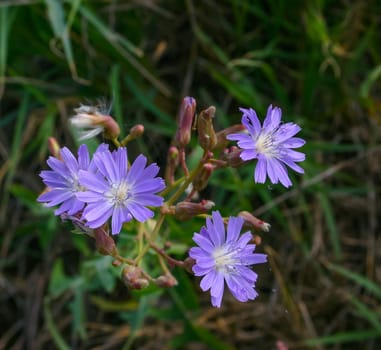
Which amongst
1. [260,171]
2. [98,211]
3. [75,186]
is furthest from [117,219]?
[260,171]

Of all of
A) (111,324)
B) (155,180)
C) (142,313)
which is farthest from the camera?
(111,324)

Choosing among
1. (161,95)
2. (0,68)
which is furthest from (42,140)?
(161,95)

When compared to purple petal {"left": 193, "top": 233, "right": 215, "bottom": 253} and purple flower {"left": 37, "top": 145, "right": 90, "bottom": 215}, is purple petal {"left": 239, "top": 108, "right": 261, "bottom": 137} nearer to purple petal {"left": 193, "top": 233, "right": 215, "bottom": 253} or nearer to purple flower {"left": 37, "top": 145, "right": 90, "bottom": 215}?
purple petal {"left": 193, "top": 233, "right": 215, "bottom": 253}

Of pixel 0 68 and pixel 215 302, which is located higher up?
pixel 0 68

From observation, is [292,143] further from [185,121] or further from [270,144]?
[185,121]

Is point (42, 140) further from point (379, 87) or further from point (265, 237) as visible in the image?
point (379, 87)
